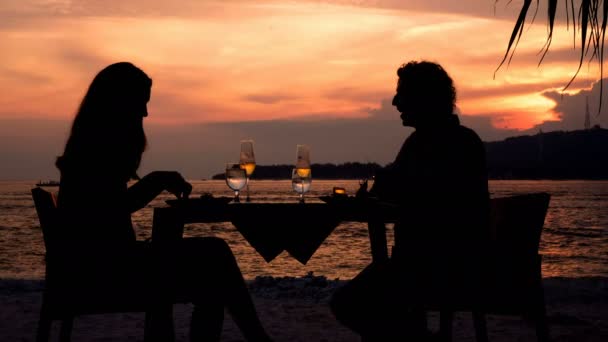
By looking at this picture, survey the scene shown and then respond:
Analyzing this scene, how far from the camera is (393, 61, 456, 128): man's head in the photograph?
3.22 m

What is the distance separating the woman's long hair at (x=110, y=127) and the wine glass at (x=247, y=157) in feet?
1.88

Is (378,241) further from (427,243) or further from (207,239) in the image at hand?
(207,239)

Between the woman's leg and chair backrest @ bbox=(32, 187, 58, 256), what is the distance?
20.1 inches

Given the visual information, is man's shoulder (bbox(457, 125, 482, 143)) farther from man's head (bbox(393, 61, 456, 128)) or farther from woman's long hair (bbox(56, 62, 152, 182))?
woman's long hair (bbox(56, 62, 152, 182))

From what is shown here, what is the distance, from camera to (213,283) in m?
3.01

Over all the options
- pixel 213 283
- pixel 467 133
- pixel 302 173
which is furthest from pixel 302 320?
pixel 467 133

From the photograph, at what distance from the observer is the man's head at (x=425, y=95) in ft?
10.6

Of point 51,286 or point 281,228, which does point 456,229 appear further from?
point 51,286

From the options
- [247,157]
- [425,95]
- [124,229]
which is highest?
[425,95]

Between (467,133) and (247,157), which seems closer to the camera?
(467,133)

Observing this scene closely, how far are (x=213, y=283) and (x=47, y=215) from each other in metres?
0.73

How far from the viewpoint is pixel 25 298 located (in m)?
6.37

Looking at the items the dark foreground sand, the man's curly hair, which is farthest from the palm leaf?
the dark foreground sand

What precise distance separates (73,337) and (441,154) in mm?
2933
